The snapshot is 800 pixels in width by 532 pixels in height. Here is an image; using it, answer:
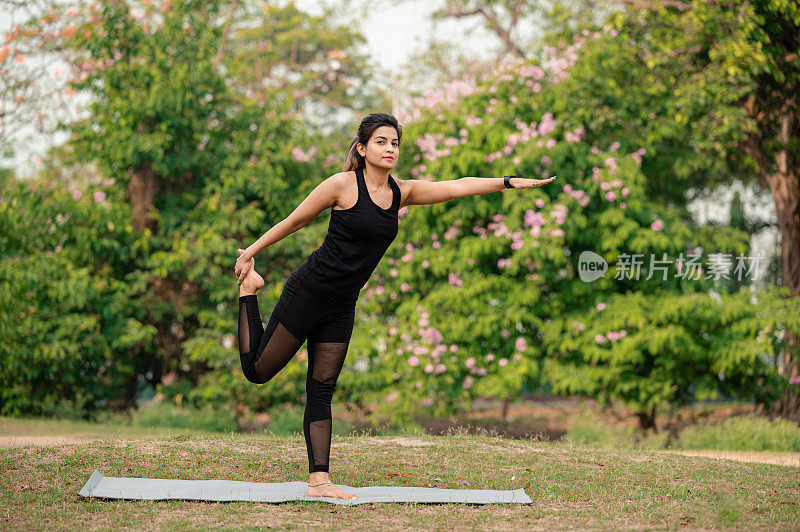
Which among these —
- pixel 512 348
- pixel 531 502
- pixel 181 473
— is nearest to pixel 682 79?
pixel 512 348

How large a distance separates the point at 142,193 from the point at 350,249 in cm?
772

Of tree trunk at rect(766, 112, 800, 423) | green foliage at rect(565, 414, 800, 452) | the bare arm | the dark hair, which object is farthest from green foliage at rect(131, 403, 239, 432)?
tree trunk at rect(766, 112, 800, 423)

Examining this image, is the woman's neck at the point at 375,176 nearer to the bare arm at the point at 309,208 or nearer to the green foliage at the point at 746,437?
the bare arm at the point at 309,208

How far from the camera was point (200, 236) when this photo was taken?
10508 millimetres

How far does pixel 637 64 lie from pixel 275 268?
563 cm

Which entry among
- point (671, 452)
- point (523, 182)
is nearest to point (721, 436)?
point (671, 452)

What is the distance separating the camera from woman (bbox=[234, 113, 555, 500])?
4316 mm

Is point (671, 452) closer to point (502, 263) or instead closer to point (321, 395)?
point (321, 395)

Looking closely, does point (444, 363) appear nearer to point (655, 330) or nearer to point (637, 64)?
point (655, 330)

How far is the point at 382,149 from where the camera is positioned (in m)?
4.38

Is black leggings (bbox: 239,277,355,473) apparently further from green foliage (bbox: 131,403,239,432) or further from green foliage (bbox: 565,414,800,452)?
green foliage (bbox: 131,403,239,432)

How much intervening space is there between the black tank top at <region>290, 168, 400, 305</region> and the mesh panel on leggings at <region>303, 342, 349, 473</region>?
0.99ft

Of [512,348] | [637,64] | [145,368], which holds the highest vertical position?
[637,64]

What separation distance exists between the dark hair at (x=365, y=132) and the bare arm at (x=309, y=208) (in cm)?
12
